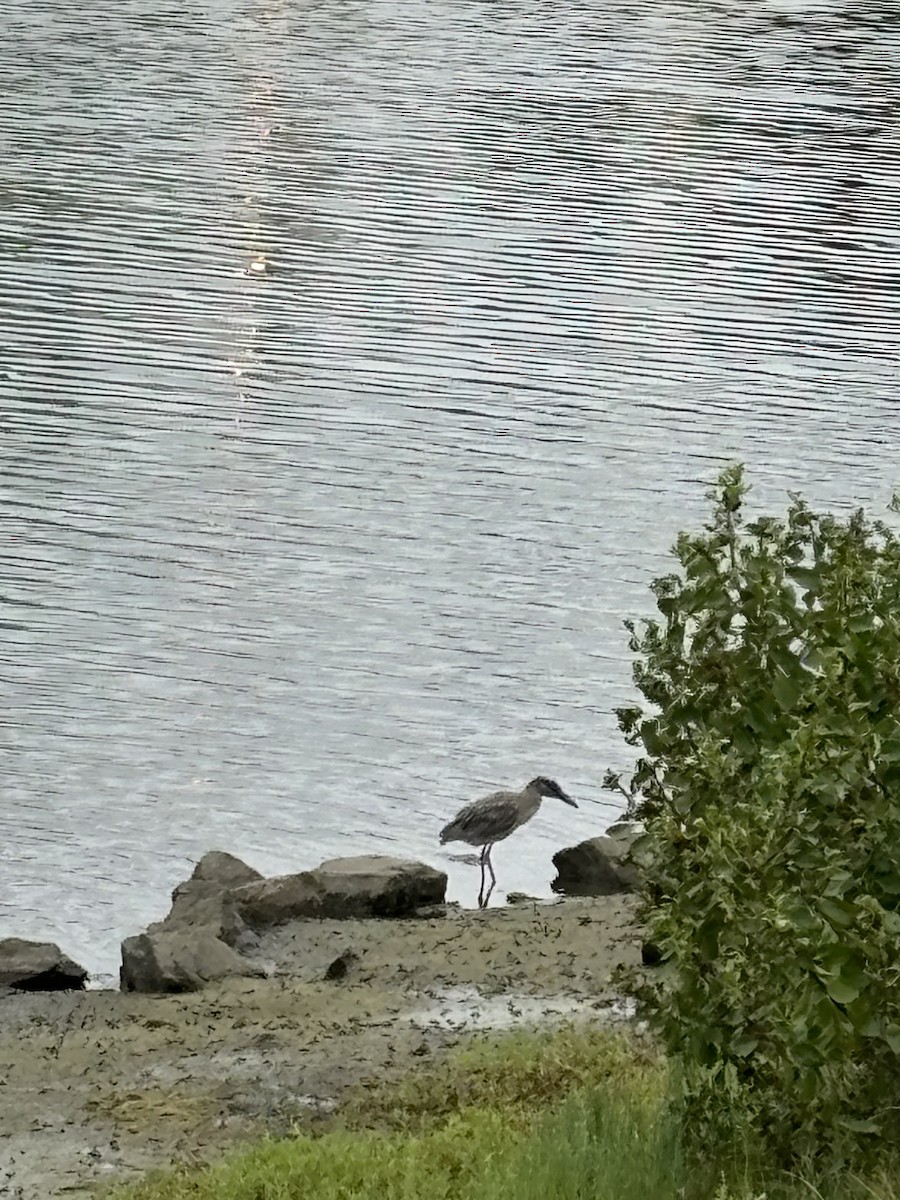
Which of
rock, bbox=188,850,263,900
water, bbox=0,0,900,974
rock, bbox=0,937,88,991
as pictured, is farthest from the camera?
water, bbox=0,0,900,974

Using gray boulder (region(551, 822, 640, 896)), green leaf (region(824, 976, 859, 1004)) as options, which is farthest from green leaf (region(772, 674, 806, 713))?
gray boulder (region(551, 822, 640, 896))

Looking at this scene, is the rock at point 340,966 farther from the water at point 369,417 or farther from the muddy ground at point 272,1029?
the water at point 369,417

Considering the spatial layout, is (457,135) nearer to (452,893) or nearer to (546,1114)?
(452,893)

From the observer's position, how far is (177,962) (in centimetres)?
952

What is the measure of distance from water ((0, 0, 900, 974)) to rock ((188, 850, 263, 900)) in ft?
1.43

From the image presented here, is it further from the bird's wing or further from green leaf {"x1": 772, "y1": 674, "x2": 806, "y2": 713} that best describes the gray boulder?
green leaf {"x1": 772, "y1": 674, "x2": 806, "y2": 713}

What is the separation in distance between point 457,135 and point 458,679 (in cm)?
2336

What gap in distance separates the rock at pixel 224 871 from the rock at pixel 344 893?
160 millimetres

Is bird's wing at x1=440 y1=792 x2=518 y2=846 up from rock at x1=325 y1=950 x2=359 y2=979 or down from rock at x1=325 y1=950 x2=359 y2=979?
down

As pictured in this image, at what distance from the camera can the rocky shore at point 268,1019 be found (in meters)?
7.86

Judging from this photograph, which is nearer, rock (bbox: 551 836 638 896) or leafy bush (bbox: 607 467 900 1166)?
leafy bush (bbox: 607 467 900 1166)

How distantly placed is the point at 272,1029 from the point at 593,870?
2.81 m

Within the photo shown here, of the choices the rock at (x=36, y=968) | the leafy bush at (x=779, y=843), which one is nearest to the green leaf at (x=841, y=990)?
the leafy bush at (x=779, y=843)

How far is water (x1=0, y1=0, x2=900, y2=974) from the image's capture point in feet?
41.8
